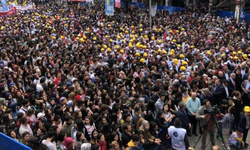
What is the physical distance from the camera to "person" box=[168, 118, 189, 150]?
19.0 feet

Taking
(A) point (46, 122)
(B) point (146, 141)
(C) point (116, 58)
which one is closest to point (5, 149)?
(A) point (46, 122)

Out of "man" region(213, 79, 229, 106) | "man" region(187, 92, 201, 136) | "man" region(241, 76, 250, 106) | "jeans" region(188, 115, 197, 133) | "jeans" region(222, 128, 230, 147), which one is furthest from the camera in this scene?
"man" region(241, 76, 250, 106)

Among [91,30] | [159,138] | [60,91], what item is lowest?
[159,138]

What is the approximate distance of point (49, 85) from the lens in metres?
8.82

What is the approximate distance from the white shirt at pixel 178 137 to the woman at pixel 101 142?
1.33m

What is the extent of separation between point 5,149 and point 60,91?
3273 millimetres

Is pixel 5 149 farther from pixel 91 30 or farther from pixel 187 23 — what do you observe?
pixel 187 23

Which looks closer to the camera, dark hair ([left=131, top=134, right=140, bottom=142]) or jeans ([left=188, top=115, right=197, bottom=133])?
dark hair ([left=131, top=134, right=140, bottom=142])

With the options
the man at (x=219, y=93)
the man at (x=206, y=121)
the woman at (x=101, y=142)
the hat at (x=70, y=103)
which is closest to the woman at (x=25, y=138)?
the woman at (x=101, y=142)

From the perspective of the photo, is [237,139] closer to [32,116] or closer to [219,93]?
[219,93]

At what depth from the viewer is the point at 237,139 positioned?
6746mm

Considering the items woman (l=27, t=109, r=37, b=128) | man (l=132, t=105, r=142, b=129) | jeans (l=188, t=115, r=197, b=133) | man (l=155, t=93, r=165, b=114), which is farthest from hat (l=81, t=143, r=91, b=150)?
jeans (l=188, t=115, r=197, b=133)

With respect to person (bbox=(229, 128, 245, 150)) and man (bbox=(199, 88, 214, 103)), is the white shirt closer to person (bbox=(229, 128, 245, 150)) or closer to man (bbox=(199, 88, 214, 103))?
person (bbox=(229, 128, 245, 150))

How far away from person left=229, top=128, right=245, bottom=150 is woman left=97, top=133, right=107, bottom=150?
304 centimetres
